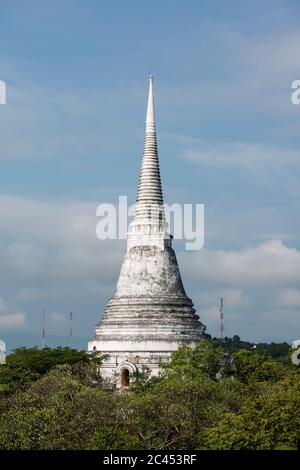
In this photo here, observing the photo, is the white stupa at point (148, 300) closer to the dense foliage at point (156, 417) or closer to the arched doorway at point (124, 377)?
the arched doorway at point (124, 377)

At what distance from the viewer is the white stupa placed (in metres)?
69.4

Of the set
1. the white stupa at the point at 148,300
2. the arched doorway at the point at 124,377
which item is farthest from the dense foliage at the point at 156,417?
the white stupa at the point at 148,300

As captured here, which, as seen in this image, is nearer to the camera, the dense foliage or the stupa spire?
the dense foliage

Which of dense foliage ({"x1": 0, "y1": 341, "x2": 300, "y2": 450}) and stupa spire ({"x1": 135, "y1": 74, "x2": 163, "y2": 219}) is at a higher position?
stupa spire ({"x1": 135, "y1": 74, "x2": 163, "y2": 219})

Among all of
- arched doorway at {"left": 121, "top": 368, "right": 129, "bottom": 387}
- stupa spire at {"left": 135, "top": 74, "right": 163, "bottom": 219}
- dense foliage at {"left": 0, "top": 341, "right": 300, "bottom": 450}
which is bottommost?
dense foliage at {"left": 0, "top": 341, "right": 300, "bottom": 450}

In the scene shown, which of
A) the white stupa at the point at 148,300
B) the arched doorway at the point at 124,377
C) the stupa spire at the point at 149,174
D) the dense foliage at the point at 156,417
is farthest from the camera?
the stupa spire at the point at 149,174

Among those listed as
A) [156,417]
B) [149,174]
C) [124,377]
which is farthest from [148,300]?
[156,417]

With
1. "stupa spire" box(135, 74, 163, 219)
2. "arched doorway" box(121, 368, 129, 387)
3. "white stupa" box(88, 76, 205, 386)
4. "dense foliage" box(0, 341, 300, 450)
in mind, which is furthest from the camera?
"stupa spire" box(135, 74, 163, 219)

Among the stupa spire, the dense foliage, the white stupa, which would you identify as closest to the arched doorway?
the white stupa

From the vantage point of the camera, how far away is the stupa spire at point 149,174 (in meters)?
72.6

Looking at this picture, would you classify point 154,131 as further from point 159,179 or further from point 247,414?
point 247,414

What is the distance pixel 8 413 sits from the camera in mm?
45500

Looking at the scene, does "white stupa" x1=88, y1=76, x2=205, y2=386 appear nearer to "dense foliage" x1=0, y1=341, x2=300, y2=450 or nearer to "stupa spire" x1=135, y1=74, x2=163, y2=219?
"stupa spire" x1=135, y1=74, x2=163, y2=219
